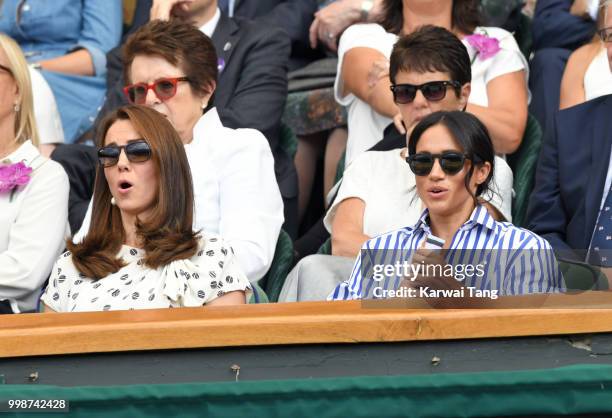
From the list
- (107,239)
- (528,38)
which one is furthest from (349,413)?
(528,38)

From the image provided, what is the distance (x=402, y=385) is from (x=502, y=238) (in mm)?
926

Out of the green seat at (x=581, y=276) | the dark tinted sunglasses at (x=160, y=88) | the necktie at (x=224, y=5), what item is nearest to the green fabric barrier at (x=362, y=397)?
the green seat at (x=581, y=276)

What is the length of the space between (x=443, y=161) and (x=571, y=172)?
105cm

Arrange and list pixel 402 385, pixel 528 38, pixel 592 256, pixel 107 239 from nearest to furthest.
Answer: pixel 402 385 → pixel 592 256 → pixel 107 239 → pixel 528 38

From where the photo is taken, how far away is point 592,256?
12.4ft

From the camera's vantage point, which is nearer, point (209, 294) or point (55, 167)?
point (209, 294)

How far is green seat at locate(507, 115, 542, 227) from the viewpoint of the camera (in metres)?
5.09

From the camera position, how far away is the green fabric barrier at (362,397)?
9.87 feet

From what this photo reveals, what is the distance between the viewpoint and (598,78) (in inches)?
207

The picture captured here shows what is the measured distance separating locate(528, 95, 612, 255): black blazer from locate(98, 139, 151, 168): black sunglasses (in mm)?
1517

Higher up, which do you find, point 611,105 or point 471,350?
point 611,105

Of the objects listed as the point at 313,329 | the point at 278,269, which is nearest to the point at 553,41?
the point at 278,269

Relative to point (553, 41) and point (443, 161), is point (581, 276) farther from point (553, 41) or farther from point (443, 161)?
point (553, 41)

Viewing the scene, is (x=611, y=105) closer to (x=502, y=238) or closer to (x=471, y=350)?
(x=502, y=238)
